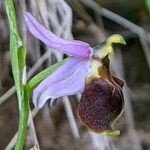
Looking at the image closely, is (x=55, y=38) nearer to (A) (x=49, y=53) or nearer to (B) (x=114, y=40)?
(B) (x=114, y=40)

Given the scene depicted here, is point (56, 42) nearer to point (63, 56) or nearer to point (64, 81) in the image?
point (64, 81)

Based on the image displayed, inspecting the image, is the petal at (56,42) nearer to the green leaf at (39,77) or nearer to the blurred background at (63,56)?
the green leaf at (39,77)

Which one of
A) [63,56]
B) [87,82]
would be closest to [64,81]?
[87,82]

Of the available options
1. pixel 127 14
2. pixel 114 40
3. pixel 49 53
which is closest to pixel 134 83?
pixel 127 14

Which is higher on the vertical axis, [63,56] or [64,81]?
[64,81]

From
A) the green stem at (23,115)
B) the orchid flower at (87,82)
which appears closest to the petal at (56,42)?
the orchid flower at (87,82)

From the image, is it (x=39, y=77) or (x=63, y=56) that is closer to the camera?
(x=39, y=77)
